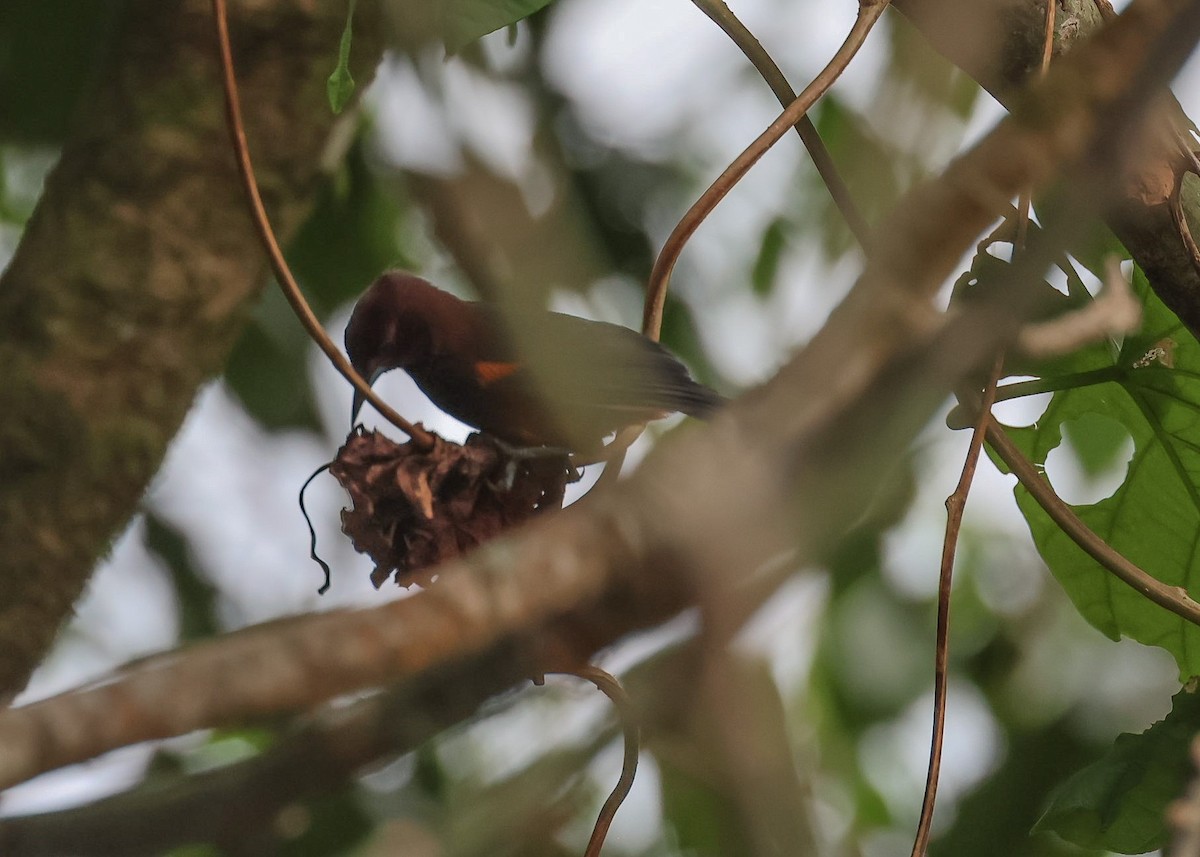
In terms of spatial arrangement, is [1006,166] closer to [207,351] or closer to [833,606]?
[833,606]

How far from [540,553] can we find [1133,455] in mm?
1743

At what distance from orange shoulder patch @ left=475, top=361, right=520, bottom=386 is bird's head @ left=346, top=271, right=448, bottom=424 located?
0.10 metres

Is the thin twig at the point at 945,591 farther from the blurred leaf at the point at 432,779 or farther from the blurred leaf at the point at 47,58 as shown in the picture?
the blurred leaf at the point at 47,58

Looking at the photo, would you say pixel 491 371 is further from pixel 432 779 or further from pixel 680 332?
pixel 432 779

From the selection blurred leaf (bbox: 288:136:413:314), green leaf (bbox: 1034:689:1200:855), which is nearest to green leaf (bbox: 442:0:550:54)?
blurred leaf (bbox: 288:136:413:314)

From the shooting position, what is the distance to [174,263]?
2.19 m

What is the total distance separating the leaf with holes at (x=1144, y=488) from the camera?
6.09 ft

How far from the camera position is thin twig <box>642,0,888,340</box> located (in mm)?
1344

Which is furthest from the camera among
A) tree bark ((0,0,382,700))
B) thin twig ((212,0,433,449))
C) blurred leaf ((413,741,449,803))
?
tree bark ((0,0,382,700))

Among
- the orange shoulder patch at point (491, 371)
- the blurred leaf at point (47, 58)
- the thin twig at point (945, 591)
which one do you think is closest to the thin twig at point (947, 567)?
the thin twig at point (945, 591)

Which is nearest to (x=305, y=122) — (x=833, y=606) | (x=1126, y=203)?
(x=833, y=606)

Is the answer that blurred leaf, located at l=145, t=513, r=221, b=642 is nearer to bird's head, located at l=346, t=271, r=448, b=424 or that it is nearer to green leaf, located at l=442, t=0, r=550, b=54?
bird's head, located at l=346, t=271, r=448, b=424

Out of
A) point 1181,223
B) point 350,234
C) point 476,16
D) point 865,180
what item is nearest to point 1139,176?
point 1181,223

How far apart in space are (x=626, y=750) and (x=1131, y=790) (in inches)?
38.9
